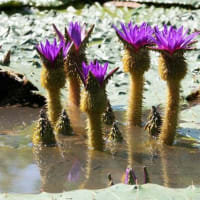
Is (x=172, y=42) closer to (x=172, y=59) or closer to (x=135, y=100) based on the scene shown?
(x=172, y=59)

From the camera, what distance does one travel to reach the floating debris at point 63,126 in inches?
194

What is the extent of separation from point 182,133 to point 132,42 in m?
1.07

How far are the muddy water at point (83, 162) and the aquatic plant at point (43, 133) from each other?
0.22 ft

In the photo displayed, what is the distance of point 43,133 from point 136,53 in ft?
3.47

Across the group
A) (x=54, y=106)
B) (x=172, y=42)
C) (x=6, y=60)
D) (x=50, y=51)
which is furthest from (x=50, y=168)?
(x=6, y=60)

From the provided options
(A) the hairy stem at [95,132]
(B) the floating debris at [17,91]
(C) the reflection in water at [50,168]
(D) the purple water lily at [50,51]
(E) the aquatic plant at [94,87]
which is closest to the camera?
(C) the reflection in water at [50,168]

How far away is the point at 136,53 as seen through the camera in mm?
4656

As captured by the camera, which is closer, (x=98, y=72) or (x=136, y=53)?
(x=98, y=72)

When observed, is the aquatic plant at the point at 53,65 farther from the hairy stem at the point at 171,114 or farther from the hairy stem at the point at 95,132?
the hairy stem at the point at 171,114

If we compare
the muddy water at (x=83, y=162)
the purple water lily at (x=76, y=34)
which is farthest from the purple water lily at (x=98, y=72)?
the purple water lily at (x=76, y=34)

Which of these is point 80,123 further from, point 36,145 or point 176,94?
point 176,94

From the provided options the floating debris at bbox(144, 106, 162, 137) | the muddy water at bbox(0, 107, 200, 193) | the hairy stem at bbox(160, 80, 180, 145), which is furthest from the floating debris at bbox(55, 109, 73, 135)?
the hairy stem at bbox(160, 80, 180, 145)

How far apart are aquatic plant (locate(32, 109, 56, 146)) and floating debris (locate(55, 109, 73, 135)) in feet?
0.77

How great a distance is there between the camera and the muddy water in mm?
4020
